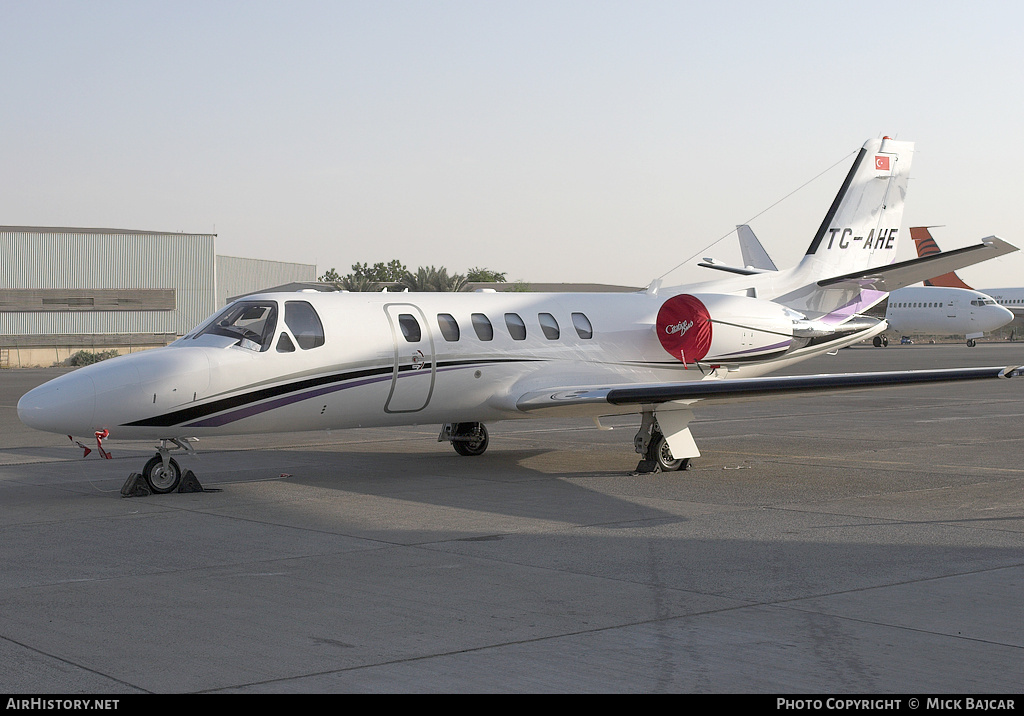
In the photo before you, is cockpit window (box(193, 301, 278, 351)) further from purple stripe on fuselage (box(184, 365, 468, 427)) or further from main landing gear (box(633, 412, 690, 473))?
main landing gear (box(633, 412, 690, 473))

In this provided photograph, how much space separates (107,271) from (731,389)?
5576 centimetres

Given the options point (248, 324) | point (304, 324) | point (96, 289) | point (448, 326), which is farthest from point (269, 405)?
point (96, 289)

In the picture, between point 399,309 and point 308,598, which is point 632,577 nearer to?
point 308,598

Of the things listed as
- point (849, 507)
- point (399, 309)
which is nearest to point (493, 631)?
point (849, 507)

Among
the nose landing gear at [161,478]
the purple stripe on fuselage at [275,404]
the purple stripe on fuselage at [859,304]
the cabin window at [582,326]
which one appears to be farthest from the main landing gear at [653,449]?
the nose landing gear at [161,478]

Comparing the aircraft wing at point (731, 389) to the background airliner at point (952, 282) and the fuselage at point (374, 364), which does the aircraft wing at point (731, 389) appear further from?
the background airliner at point (952, 282)

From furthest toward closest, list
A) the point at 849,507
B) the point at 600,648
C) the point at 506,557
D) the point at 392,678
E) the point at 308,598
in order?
1. the point at 849,507
2. the point at 506,557
3. the point at 308,598
4. the point at 600,648
5. the point at 392,678

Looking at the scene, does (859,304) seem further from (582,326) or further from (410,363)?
(410,363)

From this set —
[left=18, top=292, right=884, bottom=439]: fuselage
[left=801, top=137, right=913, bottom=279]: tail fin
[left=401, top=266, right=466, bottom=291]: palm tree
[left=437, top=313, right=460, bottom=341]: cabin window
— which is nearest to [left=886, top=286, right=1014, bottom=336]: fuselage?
[left=401, top=266, right=466, bottom=291]: palm tree

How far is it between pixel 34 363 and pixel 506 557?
56394mm

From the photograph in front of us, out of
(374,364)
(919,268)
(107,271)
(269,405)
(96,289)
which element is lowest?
(269,405)

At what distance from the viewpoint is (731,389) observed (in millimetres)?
13352

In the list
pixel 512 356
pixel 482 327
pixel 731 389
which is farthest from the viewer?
pixel 512 356
